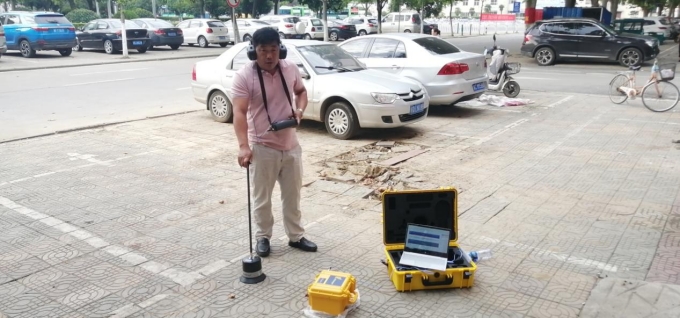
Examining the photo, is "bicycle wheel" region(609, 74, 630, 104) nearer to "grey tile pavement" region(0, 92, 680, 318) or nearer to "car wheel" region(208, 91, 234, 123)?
"grey tile pavement" region(0, 92, 680, 318)

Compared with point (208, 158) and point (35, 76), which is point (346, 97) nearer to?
point (208, 158)

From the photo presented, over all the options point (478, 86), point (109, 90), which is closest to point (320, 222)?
point (478, 86)

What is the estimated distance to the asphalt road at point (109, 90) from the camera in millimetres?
10961

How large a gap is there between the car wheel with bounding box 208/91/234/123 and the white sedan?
0.21 meters

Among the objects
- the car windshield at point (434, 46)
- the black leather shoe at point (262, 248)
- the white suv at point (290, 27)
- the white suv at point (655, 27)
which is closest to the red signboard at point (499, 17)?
the white suv at point (655, 27)

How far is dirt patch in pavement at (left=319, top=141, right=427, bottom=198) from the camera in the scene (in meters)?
6.58

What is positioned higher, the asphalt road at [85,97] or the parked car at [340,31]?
the parked car at [340,31]

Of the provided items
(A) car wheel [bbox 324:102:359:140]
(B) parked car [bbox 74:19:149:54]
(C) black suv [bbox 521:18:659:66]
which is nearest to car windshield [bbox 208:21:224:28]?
(B) parked car [bbox 74:19:149:54]

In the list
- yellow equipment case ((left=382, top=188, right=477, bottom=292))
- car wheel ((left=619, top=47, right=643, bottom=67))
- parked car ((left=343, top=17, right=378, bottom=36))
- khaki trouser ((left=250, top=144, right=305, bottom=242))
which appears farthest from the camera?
parked car ((left=343, top=17, right=378, bottom=36))

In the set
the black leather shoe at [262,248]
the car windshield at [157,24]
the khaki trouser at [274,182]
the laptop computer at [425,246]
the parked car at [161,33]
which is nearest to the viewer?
the laptop computer at [425,246]

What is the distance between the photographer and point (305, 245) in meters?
4.71

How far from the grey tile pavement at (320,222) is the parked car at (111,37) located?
18.1 metres

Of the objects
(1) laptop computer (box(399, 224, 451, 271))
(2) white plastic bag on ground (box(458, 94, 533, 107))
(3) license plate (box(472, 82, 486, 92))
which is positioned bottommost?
(1) laptop computer (box(399, 224, 451, 271))

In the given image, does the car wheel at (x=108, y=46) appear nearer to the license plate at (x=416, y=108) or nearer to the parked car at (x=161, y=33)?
the parked car at (x=161, y=33)
